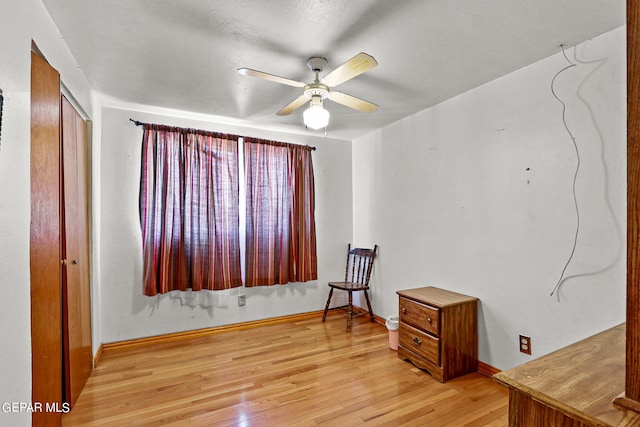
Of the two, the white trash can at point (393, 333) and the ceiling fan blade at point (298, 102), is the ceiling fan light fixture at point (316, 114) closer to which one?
the ceiling fan blade at point (298, 102)

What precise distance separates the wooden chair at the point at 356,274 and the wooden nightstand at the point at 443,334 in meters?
1.00

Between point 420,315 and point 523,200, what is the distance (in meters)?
1.24

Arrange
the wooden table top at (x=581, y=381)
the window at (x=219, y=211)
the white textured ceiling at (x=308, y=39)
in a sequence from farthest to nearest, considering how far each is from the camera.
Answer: the window at (x=219, y=211) < the white textured ceiling at (x=308, y=39) < the wooden table top at (x=581, y=381)

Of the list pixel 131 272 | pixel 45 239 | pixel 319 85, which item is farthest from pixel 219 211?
pixel 319 85

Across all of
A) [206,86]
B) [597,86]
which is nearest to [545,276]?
[597,86]

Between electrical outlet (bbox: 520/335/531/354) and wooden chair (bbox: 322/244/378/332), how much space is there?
5.56 ft

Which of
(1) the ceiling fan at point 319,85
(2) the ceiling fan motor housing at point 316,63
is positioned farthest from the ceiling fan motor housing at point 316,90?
(2) the ceiling fan motor housing at point 316,63

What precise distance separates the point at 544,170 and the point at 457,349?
1539mm

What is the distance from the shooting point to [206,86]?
2.60 m

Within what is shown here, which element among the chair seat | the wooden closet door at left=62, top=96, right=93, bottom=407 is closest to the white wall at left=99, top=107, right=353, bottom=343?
the wooden closet door at left=62, top=96, right=93, bottom=407

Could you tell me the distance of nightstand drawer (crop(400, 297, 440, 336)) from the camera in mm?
2457

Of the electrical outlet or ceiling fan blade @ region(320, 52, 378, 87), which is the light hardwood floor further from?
ceiling fan blade @ region(320, 52, 378, 87)

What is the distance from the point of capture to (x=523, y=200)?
2.29m

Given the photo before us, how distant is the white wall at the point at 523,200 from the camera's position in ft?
6.09
